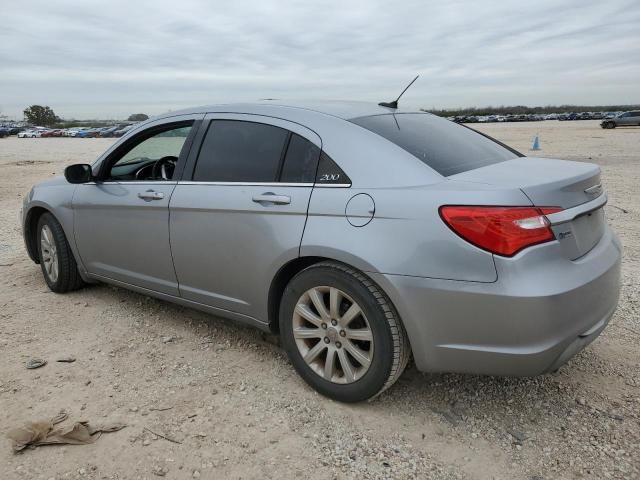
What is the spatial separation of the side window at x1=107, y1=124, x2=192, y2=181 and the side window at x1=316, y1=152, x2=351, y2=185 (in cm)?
146

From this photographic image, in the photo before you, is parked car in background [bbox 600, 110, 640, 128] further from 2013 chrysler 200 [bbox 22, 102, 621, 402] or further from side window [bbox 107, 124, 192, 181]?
side window [bbox 107, 124, 192, 181]

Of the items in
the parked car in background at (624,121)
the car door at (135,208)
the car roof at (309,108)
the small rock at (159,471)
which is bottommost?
the parked car in background at (624,121)

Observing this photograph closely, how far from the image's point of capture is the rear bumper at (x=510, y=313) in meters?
2.40

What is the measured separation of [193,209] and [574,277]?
220 centimetres

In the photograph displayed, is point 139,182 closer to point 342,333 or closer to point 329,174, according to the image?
point 329,174

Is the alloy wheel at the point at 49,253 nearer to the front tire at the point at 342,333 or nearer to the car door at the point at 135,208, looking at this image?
the car door at the point at 135,208

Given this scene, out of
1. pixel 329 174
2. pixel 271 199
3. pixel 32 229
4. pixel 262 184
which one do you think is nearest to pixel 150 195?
pixel 262 184

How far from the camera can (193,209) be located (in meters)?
3.49

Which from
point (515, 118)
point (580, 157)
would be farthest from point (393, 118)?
point (515, 118)

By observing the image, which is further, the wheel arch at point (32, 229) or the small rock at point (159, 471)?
the wheel arch at point (32, 229)

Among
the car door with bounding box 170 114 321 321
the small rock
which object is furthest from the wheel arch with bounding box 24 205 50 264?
the small rock

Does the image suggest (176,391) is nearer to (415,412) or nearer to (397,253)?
(415,412)

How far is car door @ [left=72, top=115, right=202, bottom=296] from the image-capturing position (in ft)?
12.3

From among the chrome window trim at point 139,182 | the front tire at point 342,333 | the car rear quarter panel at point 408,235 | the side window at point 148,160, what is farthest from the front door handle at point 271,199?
the side window at point 148,160
